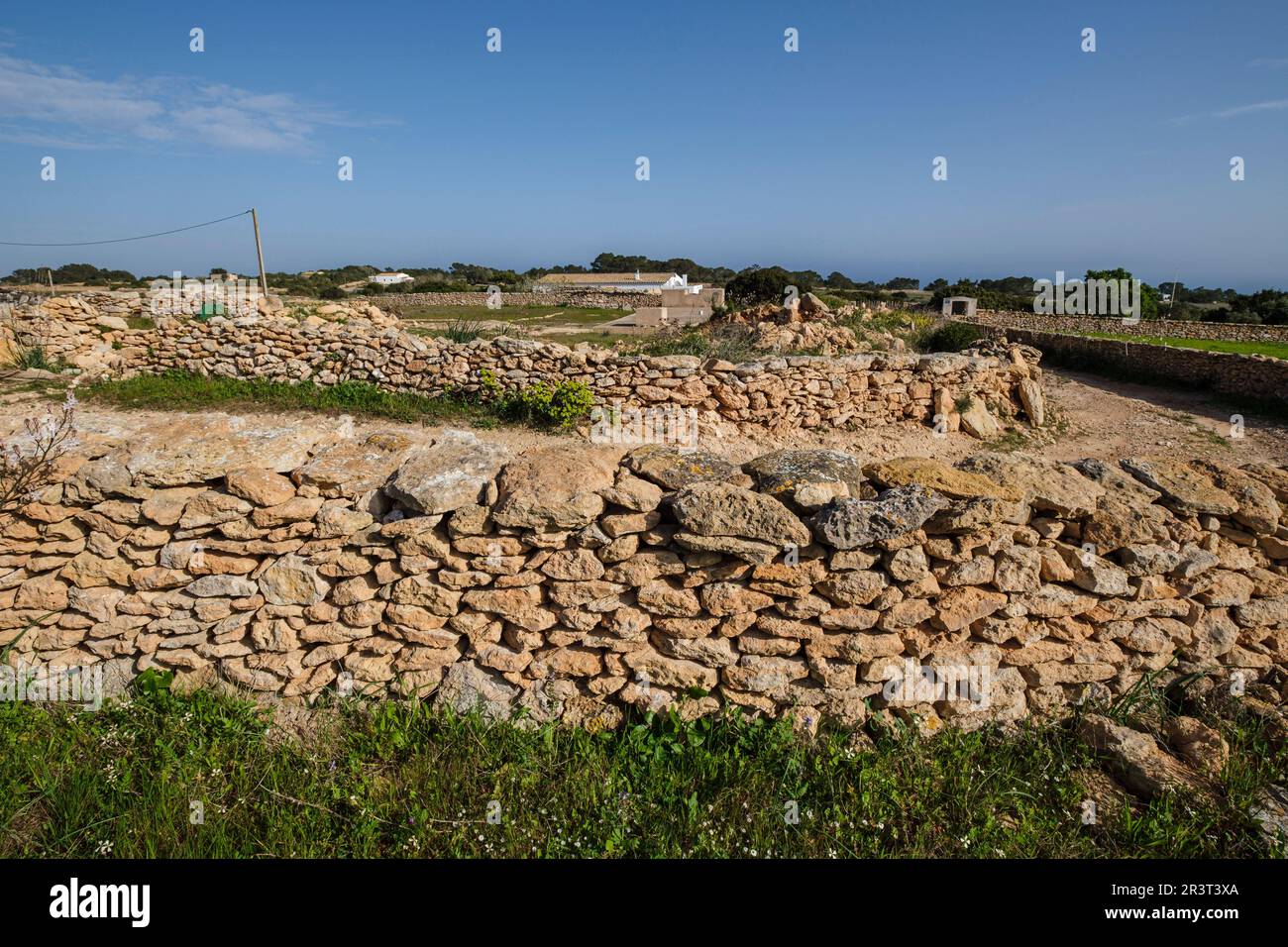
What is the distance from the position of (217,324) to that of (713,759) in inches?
486

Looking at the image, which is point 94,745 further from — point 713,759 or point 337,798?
point 713,759

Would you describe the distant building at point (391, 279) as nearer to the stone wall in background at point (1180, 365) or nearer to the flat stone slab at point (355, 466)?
the stone wall in background at point (1180, 365)

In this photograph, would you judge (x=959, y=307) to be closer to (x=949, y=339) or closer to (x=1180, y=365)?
(x=949, y=339)

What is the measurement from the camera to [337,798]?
2.79 metres

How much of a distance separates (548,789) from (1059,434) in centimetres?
1207

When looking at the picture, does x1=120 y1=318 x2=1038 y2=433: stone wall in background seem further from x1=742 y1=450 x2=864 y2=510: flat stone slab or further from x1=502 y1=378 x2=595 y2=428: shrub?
x1=742 y1=450 x2=864 y2=510: flat stone slab

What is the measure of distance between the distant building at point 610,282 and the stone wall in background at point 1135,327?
50.0 ft

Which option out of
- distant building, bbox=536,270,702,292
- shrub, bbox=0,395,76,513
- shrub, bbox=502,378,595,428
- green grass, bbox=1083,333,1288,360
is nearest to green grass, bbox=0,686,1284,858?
shrub, bbox=0,395,76,513

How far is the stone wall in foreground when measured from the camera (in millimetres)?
3094

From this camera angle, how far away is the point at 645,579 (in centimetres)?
311

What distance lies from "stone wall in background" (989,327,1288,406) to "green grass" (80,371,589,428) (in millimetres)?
14725

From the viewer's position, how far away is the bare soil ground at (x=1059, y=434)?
9.41 m

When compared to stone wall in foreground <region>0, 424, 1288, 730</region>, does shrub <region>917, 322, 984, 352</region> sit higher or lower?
higher

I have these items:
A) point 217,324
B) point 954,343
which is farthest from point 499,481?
point 954,343
